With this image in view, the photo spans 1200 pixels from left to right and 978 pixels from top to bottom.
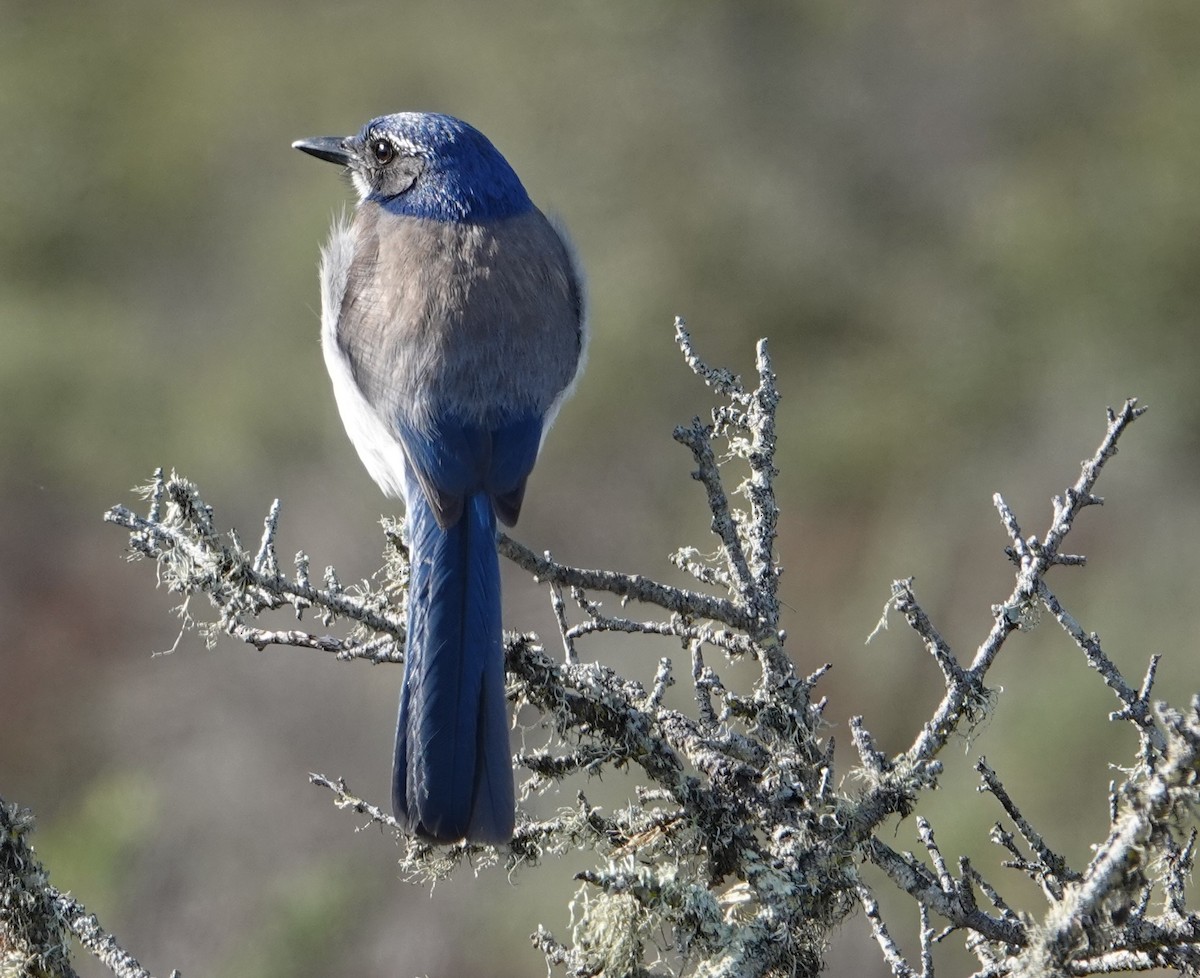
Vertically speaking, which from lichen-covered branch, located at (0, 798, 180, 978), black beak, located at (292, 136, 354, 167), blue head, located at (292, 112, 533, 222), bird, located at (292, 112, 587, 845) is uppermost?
black beak, located at (292, 136, 354, 167)

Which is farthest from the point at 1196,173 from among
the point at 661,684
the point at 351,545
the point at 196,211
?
the point at 661,684

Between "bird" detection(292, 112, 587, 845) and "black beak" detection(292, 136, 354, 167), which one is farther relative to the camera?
"black beak" detection(292, 136, 354, 167)

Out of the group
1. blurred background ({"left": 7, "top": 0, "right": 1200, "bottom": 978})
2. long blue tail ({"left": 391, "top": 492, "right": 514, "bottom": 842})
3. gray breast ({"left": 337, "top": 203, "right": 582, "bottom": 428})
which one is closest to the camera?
long blue tail ({"left": 391, "top": 492, "right": 514, "bottom": 842})

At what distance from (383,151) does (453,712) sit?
2.27 m

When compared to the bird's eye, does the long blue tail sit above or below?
below

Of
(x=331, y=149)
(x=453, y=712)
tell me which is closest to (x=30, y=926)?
(x=453, y=712)

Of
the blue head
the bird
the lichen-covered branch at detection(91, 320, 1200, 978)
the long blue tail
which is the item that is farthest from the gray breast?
the lichen-covered branch at detection(91, 320, 1200, 978)

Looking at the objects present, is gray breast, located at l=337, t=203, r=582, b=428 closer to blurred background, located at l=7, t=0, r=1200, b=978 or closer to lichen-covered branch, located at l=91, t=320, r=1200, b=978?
lichen-covered branch, located at l=91, t=320, r=1200, b=978

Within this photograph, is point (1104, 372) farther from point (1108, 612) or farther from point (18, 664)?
point (18, 664)

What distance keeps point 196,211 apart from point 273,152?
62 centimetres

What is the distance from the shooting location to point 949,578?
7.45 meters

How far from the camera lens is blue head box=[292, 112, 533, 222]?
445cm

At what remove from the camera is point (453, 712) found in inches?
120

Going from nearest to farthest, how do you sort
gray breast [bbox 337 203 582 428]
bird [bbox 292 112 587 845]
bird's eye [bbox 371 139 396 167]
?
bird [bbox 292 112 587 845]
gray breast [bbox 337 203 582 428]
bird's eye [bbox 371 139 396 167]
